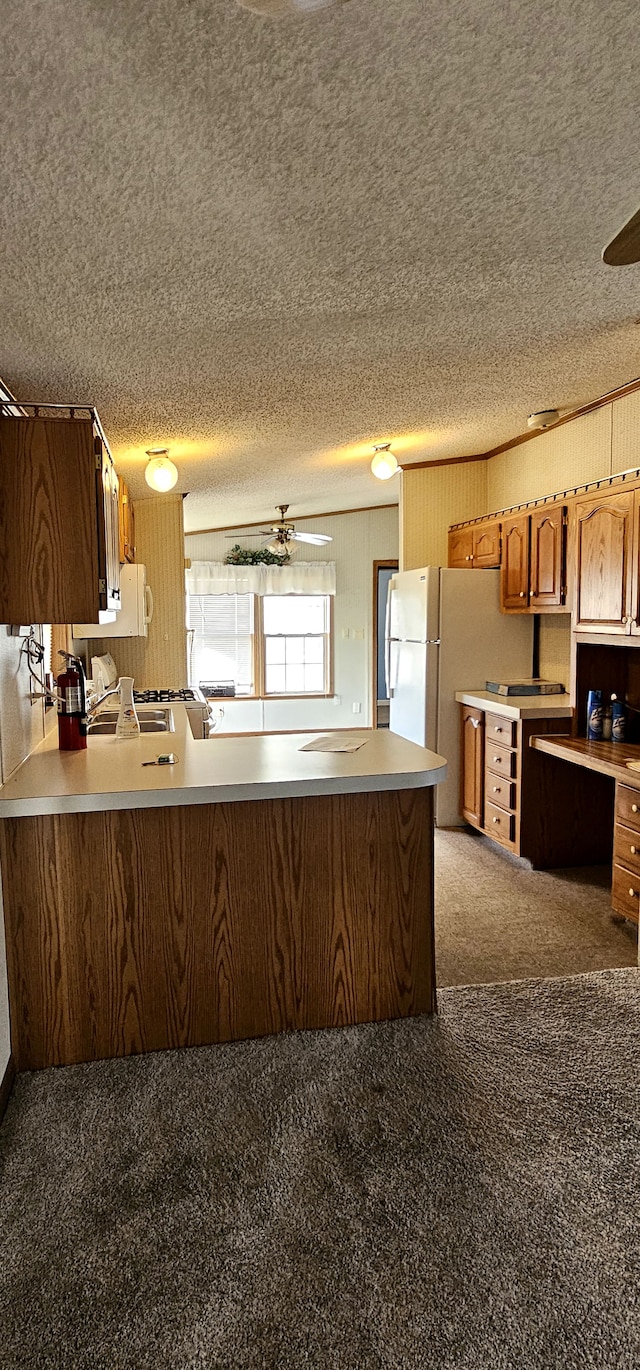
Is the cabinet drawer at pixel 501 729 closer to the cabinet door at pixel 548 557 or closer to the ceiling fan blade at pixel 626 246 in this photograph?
the cabinet door at pixel 548 557

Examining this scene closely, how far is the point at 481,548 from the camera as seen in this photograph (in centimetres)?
500

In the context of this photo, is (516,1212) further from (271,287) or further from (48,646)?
(48,646)

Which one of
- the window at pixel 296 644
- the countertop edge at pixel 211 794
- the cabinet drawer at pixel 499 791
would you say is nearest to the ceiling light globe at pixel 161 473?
the countertop edge at pixel 211 794

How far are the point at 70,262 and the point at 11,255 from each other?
0.13 m

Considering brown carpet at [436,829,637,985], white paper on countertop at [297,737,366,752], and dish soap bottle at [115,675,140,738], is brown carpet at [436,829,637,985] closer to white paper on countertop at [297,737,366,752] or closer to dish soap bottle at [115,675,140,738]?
white paper on countertop at [297,737,366,752]

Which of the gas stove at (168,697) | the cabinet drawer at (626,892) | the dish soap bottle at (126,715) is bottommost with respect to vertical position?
the cabinet drawer at (626,892)

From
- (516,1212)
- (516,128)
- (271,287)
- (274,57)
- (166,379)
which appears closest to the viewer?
(274,57)

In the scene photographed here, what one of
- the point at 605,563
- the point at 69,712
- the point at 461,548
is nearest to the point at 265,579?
the point at 461,548

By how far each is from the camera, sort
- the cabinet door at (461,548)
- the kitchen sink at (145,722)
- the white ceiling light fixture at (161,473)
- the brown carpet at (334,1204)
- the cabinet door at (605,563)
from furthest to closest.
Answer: the cabinet door at (461,548) < the white ceiling light fixture at (161,473) < the kitchen sink at (145,722) < the cabinet door at (605,563) < the brown carpet at (334,1204)

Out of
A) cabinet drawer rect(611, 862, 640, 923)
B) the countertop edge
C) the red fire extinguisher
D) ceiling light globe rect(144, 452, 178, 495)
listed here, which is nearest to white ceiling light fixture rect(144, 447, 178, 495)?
ceiling light globe rect(144, 452, 178, 495)

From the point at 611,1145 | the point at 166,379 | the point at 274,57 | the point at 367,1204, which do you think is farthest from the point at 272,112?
the point at 611,1145

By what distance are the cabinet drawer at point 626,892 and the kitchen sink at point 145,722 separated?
6.90ft

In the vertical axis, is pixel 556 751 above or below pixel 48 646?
below

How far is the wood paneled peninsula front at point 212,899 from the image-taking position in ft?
7.21
